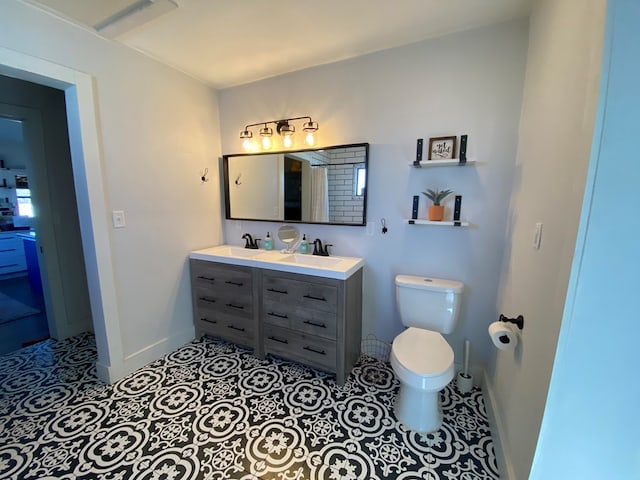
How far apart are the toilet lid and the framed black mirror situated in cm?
95

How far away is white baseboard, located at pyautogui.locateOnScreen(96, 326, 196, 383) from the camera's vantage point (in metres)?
1.94

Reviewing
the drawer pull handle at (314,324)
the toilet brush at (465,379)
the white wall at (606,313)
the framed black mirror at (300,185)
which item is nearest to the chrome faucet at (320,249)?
the framed black mirror at (300,185)

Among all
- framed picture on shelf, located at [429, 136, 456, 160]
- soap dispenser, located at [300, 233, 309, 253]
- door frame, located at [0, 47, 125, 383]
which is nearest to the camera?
door frame, located at [0, 47, 125, 383]

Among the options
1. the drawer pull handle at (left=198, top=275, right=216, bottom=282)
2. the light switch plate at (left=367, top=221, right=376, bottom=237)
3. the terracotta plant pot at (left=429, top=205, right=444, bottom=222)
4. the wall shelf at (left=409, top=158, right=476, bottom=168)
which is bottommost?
the drawer pull handle at (left=198, top=275, right=216, bottom=282)

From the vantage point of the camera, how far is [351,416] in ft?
5.47

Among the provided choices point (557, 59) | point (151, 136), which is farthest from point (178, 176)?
point (557, 59)

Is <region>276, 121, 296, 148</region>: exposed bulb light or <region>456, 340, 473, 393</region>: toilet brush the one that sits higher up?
<region>276, 121, 296, 148</region>: exposed bulb light

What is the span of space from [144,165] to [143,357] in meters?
1.58

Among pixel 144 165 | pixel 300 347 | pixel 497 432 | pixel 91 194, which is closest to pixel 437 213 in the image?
pixel 497 432

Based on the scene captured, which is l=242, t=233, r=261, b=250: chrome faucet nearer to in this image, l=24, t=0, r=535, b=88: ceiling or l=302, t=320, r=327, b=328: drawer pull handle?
l=302, t=320, r=327, b=328: drawer pull handle

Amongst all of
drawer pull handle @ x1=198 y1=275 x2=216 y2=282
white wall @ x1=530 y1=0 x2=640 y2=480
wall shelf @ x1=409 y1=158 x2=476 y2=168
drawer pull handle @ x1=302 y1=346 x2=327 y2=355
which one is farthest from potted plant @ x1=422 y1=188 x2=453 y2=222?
drawer pull handle @ x1=198 y1=275 x2=216 y2=282

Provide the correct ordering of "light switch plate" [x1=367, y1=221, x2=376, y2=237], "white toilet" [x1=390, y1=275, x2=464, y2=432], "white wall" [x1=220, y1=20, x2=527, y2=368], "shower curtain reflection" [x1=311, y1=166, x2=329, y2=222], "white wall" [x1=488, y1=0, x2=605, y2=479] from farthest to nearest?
"shower curtain reflection" [x1=311, y1=166, x2=329, y2=222], "light switch plate" [x1=367, y1=221, x2=376, y2=237], "white wall" [x1=220, y1=20, x2=527, y2=368], "white toilet" [x1=390, y1=275, x2=464, y2=432], "white wall" [x1=488, y1=0, x2=605, y2=479]

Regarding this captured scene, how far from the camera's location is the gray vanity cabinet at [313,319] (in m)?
1.87

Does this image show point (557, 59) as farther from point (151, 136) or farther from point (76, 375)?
point (76, 375)
